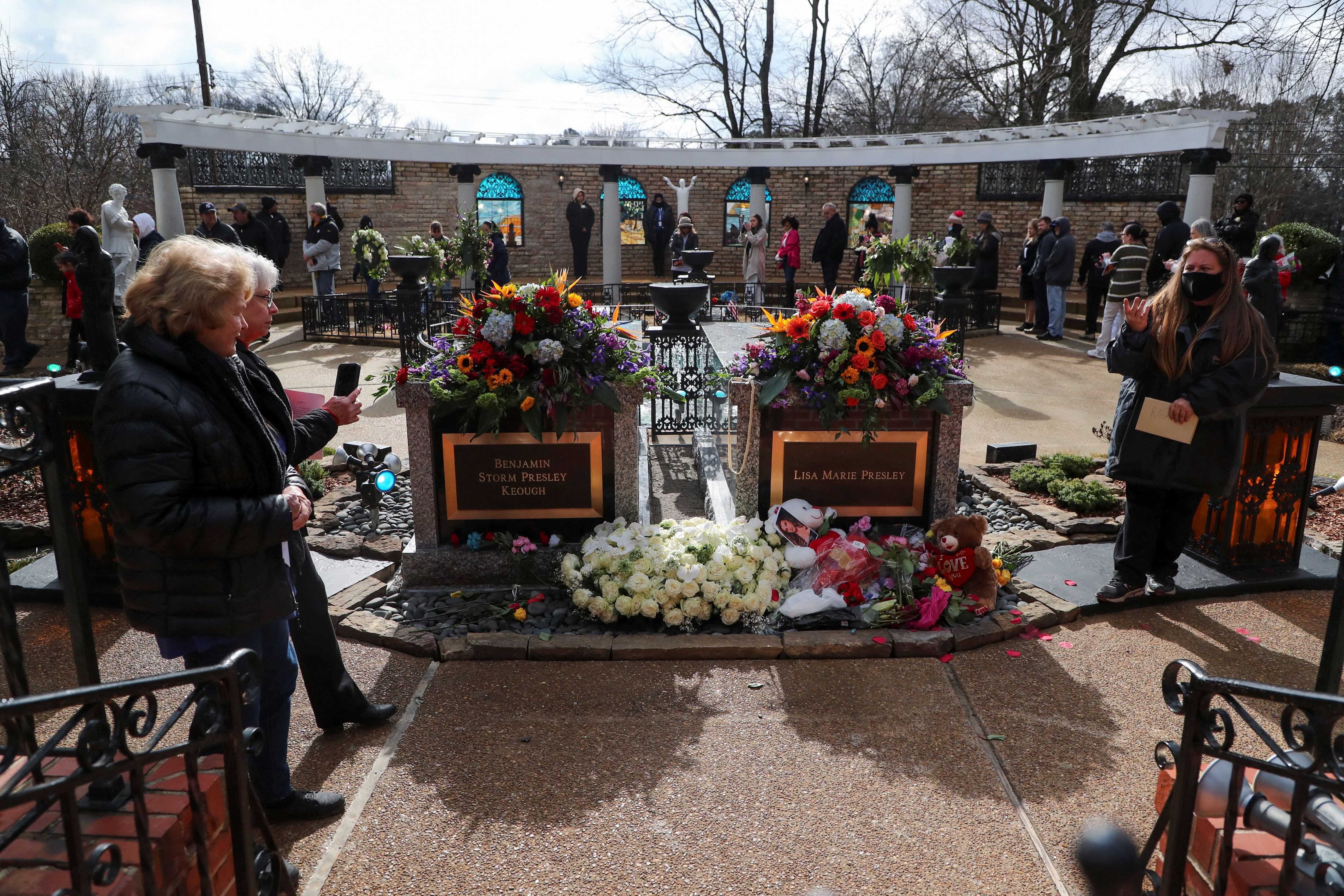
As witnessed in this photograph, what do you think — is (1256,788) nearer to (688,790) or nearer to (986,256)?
(688,790)

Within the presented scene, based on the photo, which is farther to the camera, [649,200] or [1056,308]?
[649,200]

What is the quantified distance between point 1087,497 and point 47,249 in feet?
44.6

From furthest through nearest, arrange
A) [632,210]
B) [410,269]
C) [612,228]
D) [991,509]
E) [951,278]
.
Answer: [632,210], [612,228], [951,278], [410,269], [991,509]

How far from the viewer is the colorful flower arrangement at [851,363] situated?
448 centimetres

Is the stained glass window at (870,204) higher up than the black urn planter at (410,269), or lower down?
higher up

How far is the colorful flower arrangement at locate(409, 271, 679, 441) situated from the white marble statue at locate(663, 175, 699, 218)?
15.8 metres

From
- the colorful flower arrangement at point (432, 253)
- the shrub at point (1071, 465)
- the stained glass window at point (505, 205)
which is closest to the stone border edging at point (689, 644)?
the shrub at point (1071, 465)

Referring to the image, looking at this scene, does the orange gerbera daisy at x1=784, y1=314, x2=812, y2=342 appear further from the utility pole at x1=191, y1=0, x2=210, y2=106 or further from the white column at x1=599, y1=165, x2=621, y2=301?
the utility pole at x1=191, y1=0, x2=210, y2=106

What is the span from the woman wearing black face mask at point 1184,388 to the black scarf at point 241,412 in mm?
3432

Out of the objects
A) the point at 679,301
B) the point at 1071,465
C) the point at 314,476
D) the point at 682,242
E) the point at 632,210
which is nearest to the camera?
the point at 314,476

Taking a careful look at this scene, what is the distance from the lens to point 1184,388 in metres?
3.88

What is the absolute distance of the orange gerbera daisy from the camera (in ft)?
15.1

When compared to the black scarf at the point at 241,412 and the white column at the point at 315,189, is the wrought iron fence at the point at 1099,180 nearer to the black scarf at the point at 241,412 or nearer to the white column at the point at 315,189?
the white column at the point at 315,189

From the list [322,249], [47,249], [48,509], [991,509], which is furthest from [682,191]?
[48,509]
